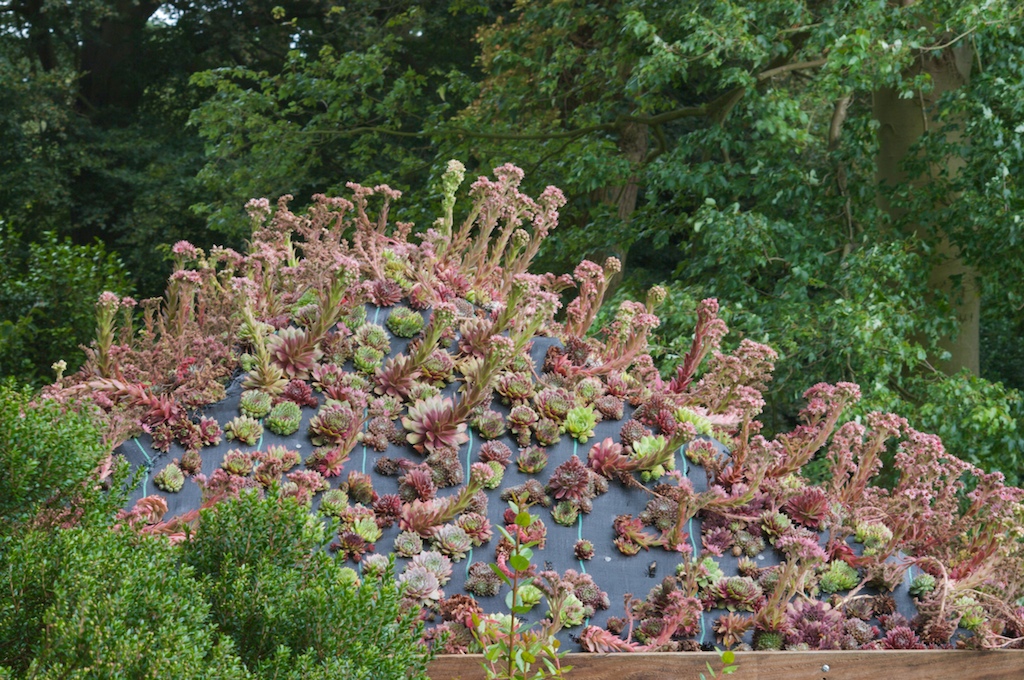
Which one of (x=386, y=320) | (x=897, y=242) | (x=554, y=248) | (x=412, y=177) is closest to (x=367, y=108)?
(x=412, y=177)

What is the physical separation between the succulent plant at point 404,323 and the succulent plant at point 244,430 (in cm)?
64

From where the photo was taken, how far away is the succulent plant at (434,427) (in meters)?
3.00

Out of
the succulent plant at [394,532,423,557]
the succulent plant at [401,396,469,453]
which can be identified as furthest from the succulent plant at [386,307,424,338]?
the succulent plant at [394,532,423,557]

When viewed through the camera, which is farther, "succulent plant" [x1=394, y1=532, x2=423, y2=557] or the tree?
the tree

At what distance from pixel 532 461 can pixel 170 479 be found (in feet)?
3.40

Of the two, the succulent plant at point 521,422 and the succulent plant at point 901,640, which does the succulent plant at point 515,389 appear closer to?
the succulent plant at point 521,422

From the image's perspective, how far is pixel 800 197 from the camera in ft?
23.4

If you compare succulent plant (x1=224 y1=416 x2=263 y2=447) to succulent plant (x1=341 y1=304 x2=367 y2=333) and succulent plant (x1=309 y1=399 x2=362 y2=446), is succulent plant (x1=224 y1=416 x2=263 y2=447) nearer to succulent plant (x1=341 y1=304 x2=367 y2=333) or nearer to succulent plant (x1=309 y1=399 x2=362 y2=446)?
succulent plant (x1=309 y1=399 x2=362 y2=446)

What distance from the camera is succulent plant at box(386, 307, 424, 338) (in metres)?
3.38

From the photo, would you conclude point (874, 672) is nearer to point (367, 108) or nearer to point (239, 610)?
point (239, 610)

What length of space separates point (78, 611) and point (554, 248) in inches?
280

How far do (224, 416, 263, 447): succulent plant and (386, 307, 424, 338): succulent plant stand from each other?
64 cm

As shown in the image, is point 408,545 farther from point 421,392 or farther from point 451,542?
point 421,392

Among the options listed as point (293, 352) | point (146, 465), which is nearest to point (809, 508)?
point (293, 352)
